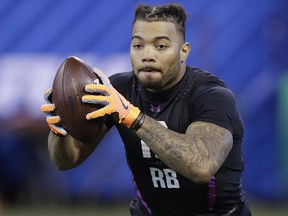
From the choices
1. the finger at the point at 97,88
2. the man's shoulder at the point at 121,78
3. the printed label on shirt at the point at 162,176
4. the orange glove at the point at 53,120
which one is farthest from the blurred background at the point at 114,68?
the finger at the point at 97,88

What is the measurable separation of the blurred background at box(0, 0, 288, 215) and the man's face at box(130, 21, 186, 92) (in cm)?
493

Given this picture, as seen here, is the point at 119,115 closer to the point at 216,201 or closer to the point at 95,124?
the point at 95,124

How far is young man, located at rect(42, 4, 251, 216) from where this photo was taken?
3.88m

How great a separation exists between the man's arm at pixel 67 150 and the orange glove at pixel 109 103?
697 millimetres

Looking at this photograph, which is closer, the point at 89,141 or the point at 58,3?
the point at 89,141

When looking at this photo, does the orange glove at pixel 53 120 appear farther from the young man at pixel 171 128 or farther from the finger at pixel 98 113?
the finger at pixel 98 113

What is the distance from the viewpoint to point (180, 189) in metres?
4.47

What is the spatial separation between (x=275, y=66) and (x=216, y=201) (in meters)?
5.47

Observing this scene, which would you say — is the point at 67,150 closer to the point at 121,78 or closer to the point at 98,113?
the point at 121,78

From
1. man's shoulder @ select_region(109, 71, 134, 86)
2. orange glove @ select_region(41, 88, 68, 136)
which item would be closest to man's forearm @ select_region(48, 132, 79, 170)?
orange glove @ select_region(41, 88, 68, 136)

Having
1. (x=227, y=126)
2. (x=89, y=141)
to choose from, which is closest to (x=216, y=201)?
(x=227, y=126)

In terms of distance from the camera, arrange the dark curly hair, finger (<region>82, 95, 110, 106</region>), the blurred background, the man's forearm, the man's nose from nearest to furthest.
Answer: finger (<region>82, 95, 110, 106</region>), the man's nose, the dark curly hair, the man's forearm, the blurred background

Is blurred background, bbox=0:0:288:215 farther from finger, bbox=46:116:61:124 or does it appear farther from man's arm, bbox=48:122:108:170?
finger, bbox=46:116:61:124

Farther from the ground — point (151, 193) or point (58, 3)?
point (58, 3)
